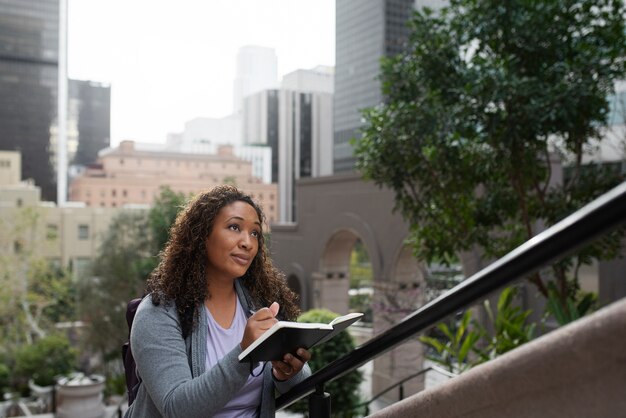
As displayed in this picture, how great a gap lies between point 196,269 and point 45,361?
441 inches

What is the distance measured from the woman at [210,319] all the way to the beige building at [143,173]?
110 feet

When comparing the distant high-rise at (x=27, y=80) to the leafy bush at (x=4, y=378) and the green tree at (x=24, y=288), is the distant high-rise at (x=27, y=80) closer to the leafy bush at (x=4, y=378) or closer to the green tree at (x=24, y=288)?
the green tree at (x=24, y=288)

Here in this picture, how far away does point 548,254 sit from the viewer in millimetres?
706

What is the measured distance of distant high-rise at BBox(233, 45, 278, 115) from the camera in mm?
31594

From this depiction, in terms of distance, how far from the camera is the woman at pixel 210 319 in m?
1.11

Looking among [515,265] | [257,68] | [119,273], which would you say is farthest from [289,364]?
[257,68]

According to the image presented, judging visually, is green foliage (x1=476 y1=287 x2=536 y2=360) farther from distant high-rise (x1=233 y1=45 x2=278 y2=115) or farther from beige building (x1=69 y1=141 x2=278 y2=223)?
beige building (x1=69 y1=141 x2=278 y2=223)

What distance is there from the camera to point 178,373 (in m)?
1.14

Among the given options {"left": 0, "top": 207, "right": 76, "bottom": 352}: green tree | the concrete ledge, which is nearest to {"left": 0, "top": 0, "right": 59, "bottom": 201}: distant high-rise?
{"left": 0, "top": 207, "right": 76, "bottom": 352}: green tree

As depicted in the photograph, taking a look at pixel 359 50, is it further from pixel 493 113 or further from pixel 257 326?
pixel 257 326

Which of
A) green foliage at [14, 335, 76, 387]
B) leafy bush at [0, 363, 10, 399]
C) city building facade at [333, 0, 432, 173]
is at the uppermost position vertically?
city building facade at [333, 0, 432, 173]

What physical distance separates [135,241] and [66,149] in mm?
33834

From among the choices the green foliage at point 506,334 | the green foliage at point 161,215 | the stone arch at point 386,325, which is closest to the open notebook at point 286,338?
the green foliage at point 506,334

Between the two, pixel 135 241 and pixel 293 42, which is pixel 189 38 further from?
pixel 135 241
